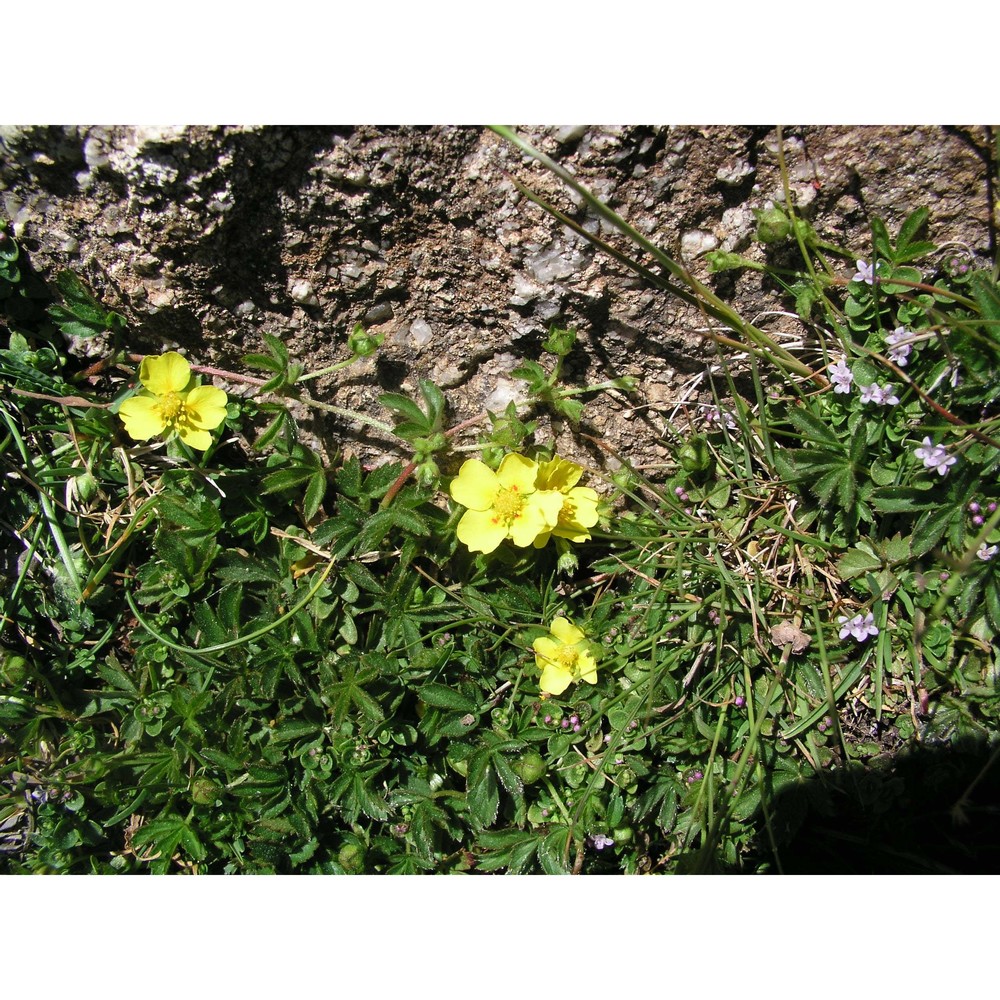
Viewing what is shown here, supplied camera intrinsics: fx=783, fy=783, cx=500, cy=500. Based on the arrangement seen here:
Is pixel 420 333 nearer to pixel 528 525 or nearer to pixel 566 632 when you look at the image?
pixel 528 525

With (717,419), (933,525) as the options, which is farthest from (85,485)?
(933,525)

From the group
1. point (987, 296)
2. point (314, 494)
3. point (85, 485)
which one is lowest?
point (85, 485)

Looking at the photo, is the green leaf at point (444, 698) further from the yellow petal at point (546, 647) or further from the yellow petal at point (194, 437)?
the yellow petal at point (194, 437)

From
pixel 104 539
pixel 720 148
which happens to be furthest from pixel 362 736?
pixel 720 148

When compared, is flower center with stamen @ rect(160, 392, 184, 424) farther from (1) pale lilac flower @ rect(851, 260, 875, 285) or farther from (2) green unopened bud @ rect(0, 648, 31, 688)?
(1) pale lilac flower @ rect(851, 260, 875, 285)

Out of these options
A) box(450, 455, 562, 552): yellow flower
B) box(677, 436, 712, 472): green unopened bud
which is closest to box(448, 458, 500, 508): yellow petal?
box(450, 455, 562, 552): yellow flower

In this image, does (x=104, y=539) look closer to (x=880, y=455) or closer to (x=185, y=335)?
(x=185, y=335)
